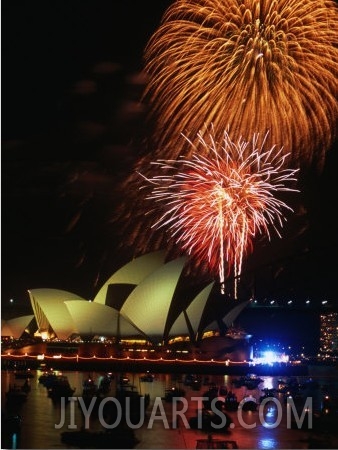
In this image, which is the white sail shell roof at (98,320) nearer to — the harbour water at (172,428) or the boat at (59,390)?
the harbour water at (172,428)

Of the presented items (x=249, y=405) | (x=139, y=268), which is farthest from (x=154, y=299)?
(x=249, y=405)

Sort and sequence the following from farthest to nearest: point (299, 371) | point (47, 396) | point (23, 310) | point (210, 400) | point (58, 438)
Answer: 1. point (23, 310)
2. point (299, 371)
3. point (47, 396)
4. point (210, 400)
5. point (58, 438)

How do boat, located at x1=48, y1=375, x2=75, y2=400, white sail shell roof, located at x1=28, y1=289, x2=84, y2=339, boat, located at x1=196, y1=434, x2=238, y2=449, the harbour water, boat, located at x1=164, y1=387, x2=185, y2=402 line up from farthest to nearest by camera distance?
white sail shell roof, located at x1=28, y1=289, x2=84, y2=339 < boat, located at x1=48, y1=375, x2=75, y2=400 < boat, located at x1=164, y1=387, x2=185, y2=402 < the harbour water < boat, located at x1=196, y1=434, x2=238, y2=449

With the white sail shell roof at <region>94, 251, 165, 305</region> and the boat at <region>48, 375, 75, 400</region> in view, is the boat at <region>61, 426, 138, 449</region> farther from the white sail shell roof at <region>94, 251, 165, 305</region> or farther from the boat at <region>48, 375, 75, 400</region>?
the white sail shell roof at <region>94, 251, 165, 305</region>

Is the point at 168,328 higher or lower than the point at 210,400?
higher

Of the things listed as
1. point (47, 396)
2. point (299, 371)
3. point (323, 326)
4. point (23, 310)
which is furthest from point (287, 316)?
point (47, 396)

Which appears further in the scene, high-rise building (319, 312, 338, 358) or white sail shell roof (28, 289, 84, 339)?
Answer: high-rise building (319, 312, 338, 358)

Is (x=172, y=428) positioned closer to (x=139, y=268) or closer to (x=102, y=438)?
(x=102, y=438)

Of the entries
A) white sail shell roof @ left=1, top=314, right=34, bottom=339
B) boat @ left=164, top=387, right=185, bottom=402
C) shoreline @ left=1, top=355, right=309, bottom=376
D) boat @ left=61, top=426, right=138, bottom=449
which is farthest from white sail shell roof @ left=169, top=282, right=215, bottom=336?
boat @ left=61, top=426, right=138, bottom=449

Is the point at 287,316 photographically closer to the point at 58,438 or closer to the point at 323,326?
the point at 323,326
